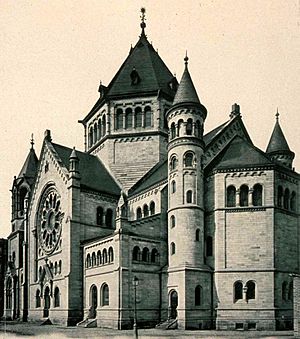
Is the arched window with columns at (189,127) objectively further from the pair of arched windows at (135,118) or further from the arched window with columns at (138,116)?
the arched window with columns at (138,116)

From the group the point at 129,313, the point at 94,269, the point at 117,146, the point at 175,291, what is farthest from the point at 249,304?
the point at 117,146

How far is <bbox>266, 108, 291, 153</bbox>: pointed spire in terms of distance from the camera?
56809 mm

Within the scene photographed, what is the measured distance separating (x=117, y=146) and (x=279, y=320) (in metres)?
28.6

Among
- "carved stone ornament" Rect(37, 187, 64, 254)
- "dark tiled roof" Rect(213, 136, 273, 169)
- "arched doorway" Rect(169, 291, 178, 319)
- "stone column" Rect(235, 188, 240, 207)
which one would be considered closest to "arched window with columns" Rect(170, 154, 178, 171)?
"dark tiled roof" Rect(213, 136, 273, 169)

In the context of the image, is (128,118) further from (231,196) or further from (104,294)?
(104,294)

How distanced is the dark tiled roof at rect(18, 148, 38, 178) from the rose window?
17.2m

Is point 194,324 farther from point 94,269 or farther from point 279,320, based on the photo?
point 94,269

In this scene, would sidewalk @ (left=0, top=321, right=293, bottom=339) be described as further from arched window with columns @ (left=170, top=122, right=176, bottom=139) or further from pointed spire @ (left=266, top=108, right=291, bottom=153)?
pointed spire @ (left=266, top=108, right=291, bottom=153)

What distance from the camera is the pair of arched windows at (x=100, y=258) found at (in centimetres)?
4409

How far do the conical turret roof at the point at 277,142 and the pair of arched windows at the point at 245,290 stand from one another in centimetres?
2043

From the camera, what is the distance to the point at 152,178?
5412cm

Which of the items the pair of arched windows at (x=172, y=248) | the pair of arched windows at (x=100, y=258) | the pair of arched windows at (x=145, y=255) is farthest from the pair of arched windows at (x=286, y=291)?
the pair of arched windows at (x=100, y=258)

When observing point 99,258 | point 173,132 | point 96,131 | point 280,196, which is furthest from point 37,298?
point 280,196

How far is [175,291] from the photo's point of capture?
42.2 m
